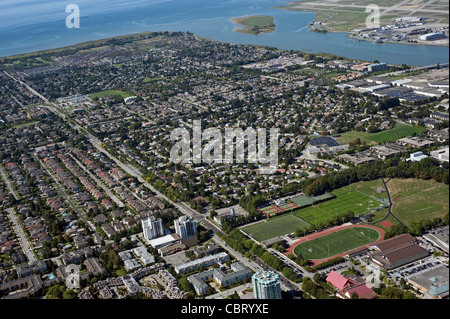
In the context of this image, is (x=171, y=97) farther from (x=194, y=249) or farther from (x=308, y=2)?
(x=308, y=2)

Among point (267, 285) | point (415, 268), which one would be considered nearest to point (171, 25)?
point (415, 268)

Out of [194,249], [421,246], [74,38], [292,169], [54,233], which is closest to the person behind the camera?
[421,246]

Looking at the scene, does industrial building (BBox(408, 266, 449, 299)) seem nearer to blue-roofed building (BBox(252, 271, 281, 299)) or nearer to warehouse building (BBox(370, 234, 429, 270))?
warehouse building (BBox(370, 234, 429, 270))

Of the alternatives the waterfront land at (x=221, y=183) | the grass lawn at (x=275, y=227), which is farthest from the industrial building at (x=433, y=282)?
the grass lawn at (x=275, y=227)

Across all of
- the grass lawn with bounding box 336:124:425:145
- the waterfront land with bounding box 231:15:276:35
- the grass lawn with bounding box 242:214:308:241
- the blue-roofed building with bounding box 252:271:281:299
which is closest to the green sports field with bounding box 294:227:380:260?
the grass lawn with bounding box 242:214:308:241

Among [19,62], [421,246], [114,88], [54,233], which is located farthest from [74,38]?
[421,246]

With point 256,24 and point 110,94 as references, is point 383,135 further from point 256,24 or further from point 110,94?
point 256,24
